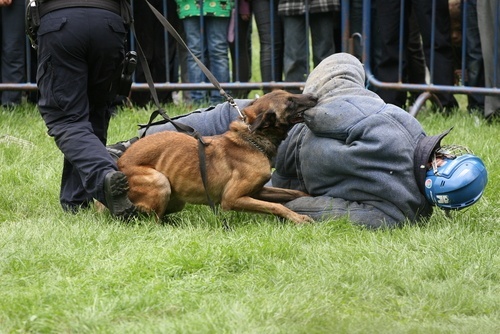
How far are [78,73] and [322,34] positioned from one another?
4303 mm

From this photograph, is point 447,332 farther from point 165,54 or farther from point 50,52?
point 165,54

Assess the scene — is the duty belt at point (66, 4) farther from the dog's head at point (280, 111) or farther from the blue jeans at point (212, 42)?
the blue jeans at point (212, 42)

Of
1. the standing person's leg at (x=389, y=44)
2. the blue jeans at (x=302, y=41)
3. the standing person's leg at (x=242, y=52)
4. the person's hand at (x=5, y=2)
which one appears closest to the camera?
the person's hand at (x=5, y=2)

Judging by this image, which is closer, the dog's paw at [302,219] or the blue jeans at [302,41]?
the dog's paw at [302,219]

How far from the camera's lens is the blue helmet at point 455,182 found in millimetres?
5559

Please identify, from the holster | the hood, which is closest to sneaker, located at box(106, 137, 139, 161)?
the holster

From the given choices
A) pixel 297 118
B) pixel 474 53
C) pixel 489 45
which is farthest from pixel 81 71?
pixel 474 53

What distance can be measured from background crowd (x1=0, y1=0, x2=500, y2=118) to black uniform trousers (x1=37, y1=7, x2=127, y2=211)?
344cm

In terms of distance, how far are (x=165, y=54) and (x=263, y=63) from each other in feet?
3.36

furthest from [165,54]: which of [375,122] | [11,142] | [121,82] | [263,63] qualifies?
[375,122]

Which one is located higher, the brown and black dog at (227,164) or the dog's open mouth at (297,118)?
the dog's open mouth at (297,118)

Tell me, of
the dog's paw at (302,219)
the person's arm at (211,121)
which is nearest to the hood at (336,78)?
the person's arm at (211,121)

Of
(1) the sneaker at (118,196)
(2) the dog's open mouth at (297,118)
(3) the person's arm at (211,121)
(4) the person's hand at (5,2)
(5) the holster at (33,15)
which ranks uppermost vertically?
(5) the holster at (33,15)

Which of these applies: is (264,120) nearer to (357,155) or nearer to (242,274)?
(357,155)
